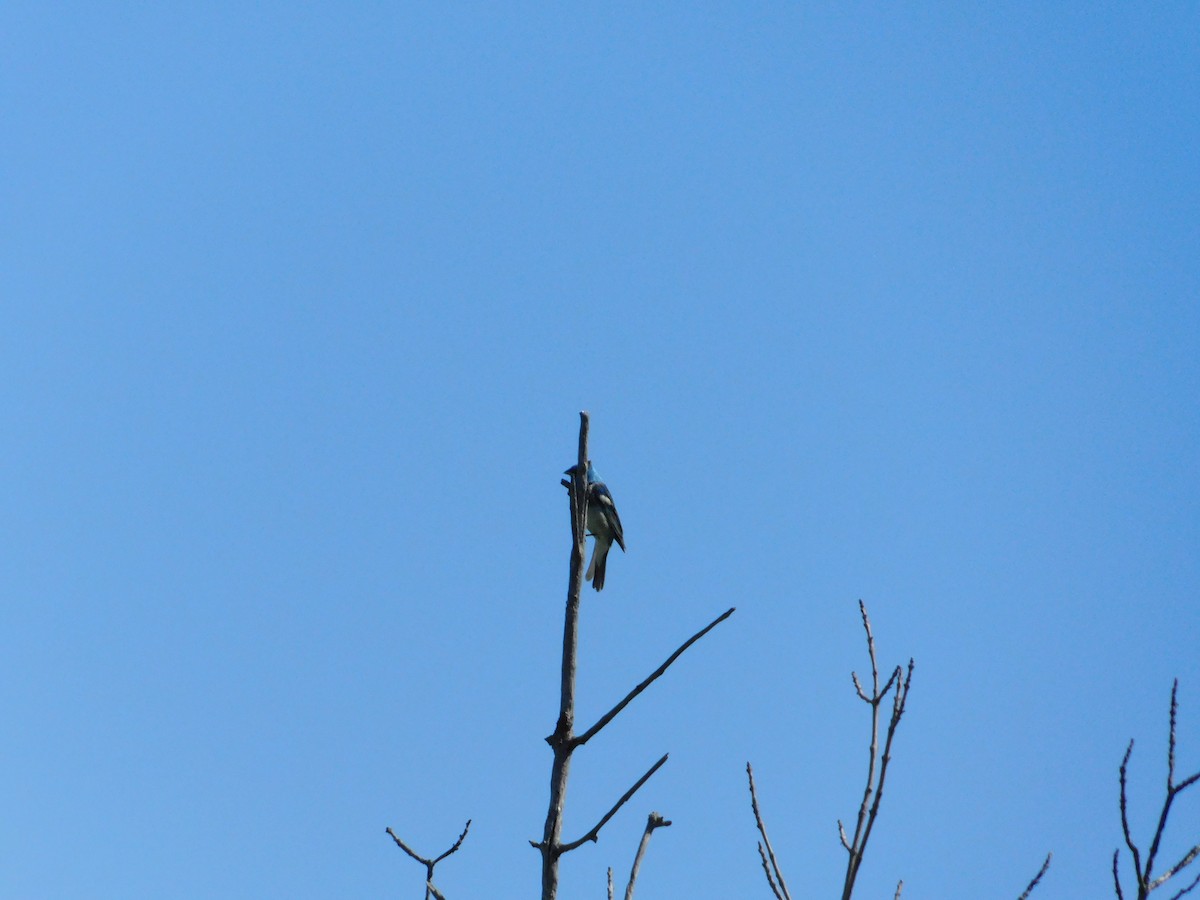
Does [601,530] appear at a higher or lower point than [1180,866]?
higher

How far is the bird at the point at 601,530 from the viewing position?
39.1 feet

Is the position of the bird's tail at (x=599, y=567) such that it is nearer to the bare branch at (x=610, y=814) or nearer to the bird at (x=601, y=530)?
the bird at (x=601, y=530)

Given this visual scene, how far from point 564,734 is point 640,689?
0.68ft

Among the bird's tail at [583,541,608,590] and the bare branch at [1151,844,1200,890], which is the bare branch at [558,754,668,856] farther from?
the bird's tail at [583,541,608,590]

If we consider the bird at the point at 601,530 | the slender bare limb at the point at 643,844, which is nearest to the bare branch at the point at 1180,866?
the slender bare limb at the point at 643,844

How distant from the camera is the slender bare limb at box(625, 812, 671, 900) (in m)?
2.59

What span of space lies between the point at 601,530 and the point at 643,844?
9594 millimetres

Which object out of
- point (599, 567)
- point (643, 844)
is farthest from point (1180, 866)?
point (599, 567)

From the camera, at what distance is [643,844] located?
2664mm

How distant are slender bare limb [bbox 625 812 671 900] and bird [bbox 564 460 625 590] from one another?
351 inches

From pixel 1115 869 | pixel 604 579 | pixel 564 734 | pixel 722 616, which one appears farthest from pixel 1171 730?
pixel 604 579

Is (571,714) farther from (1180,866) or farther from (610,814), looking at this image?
(1180,866)

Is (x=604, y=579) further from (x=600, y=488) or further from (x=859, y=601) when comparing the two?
(x=859, y=601)

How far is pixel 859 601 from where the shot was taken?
3.47 m
